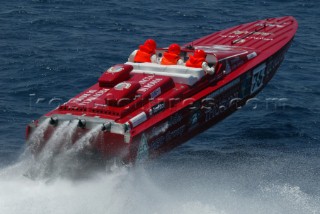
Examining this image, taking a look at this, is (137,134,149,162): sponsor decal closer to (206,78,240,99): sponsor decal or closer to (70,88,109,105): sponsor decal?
(70,88,109,105): sponsor decal

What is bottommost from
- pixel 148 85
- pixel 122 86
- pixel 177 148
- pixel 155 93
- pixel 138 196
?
pixel 177 148

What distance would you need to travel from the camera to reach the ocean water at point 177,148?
1352cm

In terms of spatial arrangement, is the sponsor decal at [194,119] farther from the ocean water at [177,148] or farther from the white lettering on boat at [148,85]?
the white lettering on boat at [148,85]

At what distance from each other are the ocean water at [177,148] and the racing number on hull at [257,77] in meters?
1.21

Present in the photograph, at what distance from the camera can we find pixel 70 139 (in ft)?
45.0

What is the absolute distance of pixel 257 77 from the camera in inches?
730

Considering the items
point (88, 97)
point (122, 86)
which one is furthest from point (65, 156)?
point (122, 86)

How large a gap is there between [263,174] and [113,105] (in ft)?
14.1

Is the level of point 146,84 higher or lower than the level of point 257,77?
higher

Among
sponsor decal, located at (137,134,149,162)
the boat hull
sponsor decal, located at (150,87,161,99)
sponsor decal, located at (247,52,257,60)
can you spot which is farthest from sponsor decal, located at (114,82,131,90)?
sponsor decal, located at (247,52,257,60)

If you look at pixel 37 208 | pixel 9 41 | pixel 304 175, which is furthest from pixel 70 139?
pixel 9 41

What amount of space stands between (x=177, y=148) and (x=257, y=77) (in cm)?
332

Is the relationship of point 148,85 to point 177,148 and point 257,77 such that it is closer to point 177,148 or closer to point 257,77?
point 177,148

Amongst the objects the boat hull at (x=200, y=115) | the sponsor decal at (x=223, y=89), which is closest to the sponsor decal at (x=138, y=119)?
the boat hull at (x=200, y=115)
